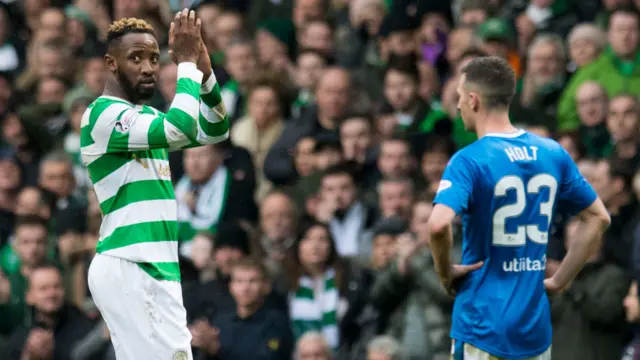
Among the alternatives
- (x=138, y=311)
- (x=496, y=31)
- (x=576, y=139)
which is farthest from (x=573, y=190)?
(x=496, y=31)

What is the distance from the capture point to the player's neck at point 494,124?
6.95 meters

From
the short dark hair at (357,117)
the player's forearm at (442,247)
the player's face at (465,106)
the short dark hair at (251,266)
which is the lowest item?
Answer: the short dark hair at (251,266)

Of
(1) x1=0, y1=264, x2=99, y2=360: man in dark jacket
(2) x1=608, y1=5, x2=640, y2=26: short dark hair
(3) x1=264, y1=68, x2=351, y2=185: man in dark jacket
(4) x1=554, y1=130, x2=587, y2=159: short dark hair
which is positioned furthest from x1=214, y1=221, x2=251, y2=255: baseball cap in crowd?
(2) x1=608, y1=5, x2=640, y2=26: short dark hair

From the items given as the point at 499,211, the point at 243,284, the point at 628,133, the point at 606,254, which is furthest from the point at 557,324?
the point at 499,211

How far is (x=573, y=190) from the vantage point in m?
7.07

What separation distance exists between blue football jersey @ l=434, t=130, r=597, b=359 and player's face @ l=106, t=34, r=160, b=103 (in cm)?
151

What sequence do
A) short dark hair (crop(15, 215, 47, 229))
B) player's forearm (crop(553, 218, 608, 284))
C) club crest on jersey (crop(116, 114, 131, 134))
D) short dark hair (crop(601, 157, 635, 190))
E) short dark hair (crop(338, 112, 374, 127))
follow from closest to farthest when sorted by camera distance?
club crest on jersey (crop(116, 114, 131, 134))
player's forearm (crop(553, 218, 608, 284))
short dark hair (crop(601, 157, 635, 190))
short dark hair (crop(338, 112, 374, 127))
short dark hair (crop(15, 215, 47, 229))

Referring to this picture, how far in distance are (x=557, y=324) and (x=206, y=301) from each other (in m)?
2.87

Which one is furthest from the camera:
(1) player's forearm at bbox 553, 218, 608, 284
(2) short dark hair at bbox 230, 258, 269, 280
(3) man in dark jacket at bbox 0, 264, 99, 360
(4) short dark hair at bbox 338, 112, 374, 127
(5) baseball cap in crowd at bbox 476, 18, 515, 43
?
(4) short dark hair at bbox 338, 112, 374, 127

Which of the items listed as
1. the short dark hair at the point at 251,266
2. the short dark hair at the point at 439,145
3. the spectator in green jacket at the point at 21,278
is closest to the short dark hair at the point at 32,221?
the spectator in green jacket at the point at 21,278

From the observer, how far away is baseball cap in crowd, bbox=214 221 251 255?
37.3ft

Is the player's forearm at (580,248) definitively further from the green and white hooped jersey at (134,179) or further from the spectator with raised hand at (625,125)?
the spectator with raised hand at (625,125)

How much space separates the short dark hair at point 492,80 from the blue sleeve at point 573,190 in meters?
0.43

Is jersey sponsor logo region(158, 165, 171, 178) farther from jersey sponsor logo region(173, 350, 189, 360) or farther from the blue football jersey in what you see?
the blue football jersey
